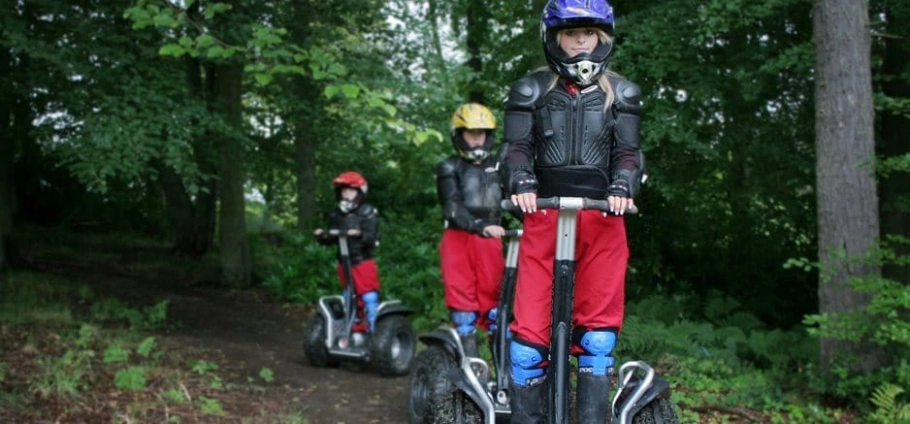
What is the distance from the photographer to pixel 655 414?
3738 millimetres

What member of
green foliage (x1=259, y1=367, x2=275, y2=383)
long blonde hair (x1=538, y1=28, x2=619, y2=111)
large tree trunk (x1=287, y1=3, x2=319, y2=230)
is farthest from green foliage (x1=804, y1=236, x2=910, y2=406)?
large tree trunk (x1=287, y1=3, x2=319, y2=230)

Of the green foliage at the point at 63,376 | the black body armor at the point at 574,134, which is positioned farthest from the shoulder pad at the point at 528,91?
the green foliage at the point at 63,376

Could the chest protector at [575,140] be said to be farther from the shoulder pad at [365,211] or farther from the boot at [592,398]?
the shoulder pad at [365,211]

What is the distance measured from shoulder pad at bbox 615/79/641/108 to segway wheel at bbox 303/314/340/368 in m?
5.23

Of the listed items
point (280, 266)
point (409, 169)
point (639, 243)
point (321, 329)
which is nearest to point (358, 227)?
point (321, 329)

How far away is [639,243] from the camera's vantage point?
28.8ft

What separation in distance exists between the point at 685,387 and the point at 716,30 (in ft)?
9.32

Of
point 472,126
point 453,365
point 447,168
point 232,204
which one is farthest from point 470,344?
point 232,204

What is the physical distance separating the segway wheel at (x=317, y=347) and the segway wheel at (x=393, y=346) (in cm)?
54

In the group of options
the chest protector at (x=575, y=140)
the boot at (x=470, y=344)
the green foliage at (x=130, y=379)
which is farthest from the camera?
the green foliage at (x=130, y=379)

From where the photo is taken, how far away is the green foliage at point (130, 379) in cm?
664

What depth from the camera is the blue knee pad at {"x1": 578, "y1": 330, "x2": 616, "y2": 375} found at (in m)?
3.71

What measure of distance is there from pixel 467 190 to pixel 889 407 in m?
3.03

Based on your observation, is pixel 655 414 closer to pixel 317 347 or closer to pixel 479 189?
pixel 479 189
